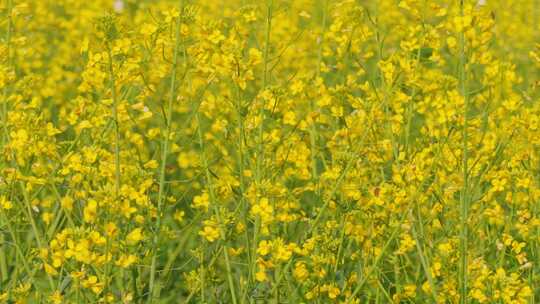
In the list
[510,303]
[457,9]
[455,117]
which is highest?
[457,9]

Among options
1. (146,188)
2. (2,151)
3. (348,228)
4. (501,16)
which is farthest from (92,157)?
(501,16)

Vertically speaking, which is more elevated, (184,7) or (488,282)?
(184,7)

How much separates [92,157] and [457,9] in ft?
4.28

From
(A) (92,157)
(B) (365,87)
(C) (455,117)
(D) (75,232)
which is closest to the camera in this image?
(D) (75,232)

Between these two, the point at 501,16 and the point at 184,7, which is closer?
the point at 184,7

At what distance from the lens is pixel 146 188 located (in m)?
3.27

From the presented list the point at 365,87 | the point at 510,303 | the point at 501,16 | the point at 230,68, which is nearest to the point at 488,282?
the point at 510,303

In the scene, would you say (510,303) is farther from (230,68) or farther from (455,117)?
(230,68)

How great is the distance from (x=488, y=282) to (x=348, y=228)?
51 centimetres

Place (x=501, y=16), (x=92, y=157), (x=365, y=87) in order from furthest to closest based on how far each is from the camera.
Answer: (x=501, y=16), (x=365, y=87), (x=92, y=157)

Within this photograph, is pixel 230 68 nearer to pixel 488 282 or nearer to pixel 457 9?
pixel 457 9

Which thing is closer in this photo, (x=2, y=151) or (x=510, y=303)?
(x=510, y=303)

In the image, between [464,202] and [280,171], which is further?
[280,171]

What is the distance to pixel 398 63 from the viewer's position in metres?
3.77
